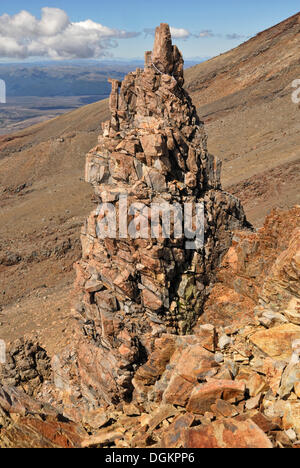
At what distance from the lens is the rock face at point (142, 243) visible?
45.8 feet

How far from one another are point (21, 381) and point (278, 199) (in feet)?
81.2

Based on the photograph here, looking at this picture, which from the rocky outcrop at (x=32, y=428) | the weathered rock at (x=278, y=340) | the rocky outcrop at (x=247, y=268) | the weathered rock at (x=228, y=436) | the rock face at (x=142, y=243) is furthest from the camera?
the rocky outcrop at (x=247, y=268)

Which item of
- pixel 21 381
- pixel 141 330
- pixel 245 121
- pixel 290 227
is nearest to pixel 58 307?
pixel 21 381

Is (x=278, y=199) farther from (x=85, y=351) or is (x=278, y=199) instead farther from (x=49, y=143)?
(x=49, y=143)

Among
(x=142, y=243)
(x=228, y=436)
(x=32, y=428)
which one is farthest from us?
→ (x=142, y=243)

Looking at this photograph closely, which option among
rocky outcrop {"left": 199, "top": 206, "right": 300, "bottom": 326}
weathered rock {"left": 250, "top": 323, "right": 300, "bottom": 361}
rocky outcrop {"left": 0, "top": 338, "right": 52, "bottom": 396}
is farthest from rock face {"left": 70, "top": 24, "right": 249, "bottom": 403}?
weathered rock {"left": 250, "top": 323, "right": 300, "bottom": 361}

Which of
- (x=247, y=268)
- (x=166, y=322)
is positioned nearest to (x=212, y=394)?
(x=166, y=322)

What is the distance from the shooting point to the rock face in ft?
45.8

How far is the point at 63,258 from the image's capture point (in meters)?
32.7

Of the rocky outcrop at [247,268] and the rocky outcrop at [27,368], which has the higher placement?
the rocky outcrop at [247,268]

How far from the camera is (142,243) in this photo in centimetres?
1396

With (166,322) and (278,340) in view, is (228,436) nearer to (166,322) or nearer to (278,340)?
(278,340)

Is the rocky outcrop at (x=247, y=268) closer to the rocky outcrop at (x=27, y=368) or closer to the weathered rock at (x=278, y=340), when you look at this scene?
the weathered rock at (x=278, y=340)

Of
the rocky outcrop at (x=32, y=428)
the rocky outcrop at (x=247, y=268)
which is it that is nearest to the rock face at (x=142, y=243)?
the rocky outcrop at (x=247, y=268)
